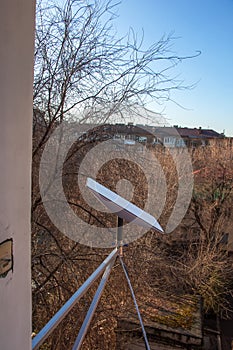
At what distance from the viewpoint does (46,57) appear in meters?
2.28

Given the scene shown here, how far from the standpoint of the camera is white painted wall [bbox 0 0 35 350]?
448 millimetres

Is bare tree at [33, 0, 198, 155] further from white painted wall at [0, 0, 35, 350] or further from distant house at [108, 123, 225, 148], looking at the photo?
white painted wall at [0, 0, 35, 350]

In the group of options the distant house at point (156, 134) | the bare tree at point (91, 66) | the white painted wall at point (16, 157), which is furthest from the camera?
the distant house at point (156, 134)

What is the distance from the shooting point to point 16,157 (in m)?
0.49

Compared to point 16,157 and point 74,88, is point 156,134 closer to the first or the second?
point 74,88

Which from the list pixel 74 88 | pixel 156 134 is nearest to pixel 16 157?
pixel 74 88

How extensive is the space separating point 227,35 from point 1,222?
2.58 metres

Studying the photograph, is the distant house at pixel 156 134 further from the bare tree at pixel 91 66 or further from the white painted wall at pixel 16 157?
the white painted wall at pixel 16 157

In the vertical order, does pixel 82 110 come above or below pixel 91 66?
below

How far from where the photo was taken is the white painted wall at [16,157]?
448 mm

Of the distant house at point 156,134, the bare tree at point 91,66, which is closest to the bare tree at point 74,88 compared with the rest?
the bare tree at point 91,66

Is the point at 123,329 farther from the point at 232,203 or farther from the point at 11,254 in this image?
the point at 232,203

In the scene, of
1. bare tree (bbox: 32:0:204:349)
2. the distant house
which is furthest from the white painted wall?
the distant house

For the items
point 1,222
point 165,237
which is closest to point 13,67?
point 1,222
